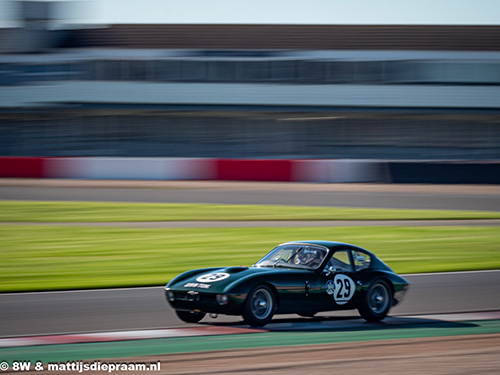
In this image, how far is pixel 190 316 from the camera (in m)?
7.28

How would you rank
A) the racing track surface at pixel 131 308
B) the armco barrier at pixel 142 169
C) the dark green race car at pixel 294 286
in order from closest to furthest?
the dark green race car at pixel 294 286
the racing track surface at pixel 131 308
the armco barrier at pixel 142 169

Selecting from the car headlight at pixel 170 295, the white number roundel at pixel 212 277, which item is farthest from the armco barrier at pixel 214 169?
the car headlight at pixel 170 295

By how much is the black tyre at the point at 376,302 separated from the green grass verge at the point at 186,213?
965 centimetres

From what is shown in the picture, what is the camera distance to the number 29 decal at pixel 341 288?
738 cm

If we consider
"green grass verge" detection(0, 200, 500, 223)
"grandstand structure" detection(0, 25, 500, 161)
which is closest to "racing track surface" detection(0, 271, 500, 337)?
"green grass verge" detection(0, 200, 500, 223)

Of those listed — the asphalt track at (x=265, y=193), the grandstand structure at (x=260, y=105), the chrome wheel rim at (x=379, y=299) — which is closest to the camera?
the chrome wheel rim at (x=379, y=299)

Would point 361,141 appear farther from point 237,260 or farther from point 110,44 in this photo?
point 237,260

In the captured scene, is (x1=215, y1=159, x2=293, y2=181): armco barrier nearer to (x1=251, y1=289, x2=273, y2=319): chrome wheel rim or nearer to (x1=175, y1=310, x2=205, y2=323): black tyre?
(x1=175, y1=310, x2=205, y2=323): black tyre

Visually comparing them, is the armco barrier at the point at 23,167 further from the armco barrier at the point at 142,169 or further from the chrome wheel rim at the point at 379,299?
the chrome wheel rim at the point at 379,299

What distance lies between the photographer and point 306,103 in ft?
116

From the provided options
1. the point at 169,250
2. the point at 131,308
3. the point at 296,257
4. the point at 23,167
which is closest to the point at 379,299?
the point at 296,257

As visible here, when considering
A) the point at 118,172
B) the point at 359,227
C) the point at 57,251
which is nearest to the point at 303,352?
the point at 57,251

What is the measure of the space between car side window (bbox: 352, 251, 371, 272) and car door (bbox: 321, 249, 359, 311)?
0.27ft

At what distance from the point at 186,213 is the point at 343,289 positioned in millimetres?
10794
